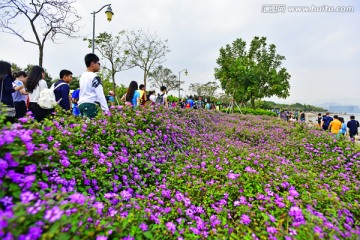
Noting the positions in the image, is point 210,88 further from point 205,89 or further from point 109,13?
point 109,13

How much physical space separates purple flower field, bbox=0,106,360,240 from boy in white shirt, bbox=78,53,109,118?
0.34 meters

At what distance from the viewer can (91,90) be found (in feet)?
12.9

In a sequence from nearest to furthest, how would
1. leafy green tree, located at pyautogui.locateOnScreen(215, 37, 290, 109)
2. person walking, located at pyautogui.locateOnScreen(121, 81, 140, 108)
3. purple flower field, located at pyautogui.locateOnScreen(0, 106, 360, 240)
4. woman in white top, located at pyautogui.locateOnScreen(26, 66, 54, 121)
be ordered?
purple flower field, located at pyautogui.locateOnScreen(0, 106, 360, 240) < woman in white top, located at pyautogui.locateOnScreen(26, 66, 54, 121) < person walking, located at pyautogui.locateOnScreen(121, 81, 140, 108) < leafy green tree, located at pyautogui.locateOnScreen(215, 37, 290, 109)

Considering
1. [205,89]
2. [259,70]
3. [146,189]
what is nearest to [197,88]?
[205,89]

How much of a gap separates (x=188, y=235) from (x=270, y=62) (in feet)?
127

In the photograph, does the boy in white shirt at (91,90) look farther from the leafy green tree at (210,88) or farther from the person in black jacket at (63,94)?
the leafy green tree at (210,88)

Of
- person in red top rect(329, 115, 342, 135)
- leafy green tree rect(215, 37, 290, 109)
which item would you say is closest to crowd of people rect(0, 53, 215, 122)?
person in red top rect(329, 115, 342, 135)

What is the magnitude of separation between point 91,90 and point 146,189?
6.85 feet

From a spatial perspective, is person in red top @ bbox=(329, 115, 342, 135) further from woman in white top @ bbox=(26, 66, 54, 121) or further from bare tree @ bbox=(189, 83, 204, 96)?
bare tree @ bbox=(189, 83, 204, 96)

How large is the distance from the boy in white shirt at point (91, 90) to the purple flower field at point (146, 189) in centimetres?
34

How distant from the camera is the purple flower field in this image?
4.85 ft

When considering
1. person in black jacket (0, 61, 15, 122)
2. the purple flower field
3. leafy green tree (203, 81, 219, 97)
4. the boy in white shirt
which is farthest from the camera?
leafy green tree (203, 81, 219, 97)

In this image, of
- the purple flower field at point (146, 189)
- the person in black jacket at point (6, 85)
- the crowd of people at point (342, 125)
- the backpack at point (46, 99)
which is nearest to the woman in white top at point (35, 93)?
the backpack at point (46, 99)

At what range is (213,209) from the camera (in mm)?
2703
